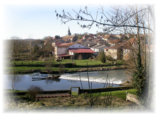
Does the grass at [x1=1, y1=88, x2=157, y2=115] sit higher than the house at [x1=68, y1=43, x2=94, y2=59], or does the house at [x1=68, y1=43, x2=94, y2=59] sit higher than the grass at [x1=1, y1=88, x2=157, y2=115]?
the house at [x1=68, y1=43, x2=94, y2=59]

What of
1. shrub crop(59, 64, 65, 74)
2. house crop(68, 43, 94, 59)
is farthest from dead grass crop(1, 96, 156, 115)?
house crop(68, 43, 94, 59)

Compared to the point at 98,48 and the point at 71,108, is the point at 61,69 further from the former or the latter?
the point at 71,108

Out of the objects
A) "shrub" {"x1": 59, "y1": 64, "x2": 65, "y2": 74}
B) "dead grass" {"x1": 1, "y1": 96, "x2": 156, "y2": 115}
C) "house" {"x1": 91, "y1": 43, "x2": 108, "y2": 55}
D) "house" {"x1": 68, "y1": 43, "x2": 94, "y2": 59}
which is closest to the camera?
"dead grass" {"x1": 1, "y1": 96, "x2": 156, "y2": 115}

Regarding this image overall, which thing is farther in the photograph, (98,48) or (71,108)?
(98,48)

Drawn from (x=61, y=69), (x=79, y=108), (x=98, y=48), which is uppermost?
(x=98, y=48)

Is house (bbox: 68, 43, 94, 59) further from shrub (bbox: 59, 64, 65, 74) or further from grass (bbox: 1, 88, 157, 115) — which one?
grass (bbox: 1, 88, 157, 115)

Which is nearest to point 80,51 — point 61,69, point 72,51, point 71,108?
point 72,51

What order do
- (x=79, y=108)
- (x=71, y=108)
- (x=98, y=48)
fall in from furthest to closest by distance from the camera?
1. (x=98, y=48)
2. (x=71, y=108)
3. (x=79, y=108)

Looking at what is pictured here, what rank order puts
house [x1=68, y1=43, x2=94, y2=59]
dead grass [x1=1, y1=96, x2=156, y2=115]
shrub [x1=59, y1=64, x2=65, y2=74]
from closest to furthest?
dead grass [x1=1, y1=96, x2=156, y2=115] < shrub [x1=59, y1=64, x2=65, y2=74] < house [x1=68, y1=43, x2=94, y2=59]

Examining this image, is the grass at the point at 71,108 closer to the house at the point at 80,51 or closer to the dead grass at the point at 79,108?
the dead grass at the point at 79,108

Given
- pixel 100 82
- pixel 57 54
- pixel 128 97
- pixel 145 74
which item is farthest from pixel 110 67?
pixel 145 74

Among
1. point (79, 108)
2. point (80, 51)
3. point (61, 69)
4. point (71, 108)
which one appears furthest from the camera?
point (80, 51)

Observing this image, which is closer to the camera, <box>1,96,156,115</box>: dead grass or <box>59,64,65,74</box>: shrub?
<box>1,96,156,115</box>: dead grass

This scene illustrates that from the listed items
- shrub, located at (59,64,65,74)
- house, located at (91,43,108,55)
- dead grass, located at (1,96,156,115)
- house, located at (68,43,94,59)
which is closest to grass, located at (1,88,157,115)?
dead grass, located at (1,96,156,115)
